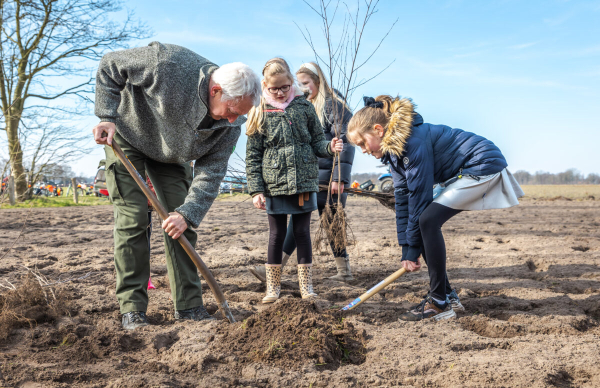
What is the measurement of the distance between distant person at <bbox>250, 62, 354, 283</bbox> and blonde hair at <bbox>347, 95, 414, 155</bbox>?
2.27 feet

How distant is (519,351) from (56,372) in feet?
7.50

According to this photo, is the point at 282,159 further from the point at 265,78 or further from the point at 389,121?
the point at 389,121

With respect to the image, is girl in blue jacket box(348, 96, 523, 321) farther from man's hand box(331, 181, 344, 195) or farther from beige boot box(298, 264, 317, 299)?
man's hand box(331, 181, 344, 195)

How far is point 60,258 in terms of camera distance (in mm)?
4934

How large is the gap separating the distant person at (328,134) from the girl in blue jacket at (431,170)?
744 mm

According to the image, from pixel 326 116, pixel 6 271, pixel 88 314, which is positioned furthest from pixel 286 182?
pixel 6 271

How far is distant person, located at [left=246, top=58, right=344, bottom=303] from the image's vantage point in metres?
3.20

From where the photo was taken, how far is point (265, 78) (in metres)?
3.17

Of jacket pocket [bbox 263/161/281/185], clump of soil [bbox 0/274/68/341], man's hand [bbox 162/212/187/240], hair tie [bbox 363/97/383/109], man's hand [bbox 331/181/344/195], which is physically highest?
hair tie [bbox 363/97/383/109]

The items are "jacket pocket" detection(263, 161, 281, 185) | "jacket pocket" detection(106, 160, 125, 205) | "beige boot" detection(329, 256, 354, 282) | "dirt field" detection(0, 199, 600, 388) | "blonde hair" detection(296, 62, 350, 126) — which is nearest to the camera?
"dirt field" detection(0, 199, 600, 388)

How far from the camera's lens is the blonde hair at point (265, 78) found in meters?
3.12

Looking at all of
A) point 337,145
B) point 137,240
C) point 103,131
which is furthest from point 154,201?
point 337,145

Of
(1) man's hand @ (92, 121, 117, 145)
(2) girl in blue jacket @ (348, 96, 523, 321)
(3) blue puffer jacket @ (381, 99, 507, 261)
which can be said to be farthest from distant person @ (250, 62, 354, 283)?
(1) man's hand @ (92, 121, 117, 145)

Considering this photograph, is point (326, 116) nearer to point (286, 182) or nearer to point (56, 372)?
point (286, 182)
